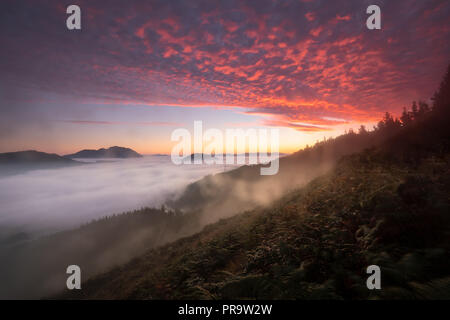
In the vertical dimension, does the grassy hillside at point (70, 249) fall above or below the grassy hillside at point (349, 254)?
below

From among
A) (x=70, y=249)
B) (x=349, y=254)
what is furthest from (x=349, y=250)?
(x=70, y=249)

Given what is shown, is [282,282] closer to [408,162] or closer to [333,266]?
[333,266]

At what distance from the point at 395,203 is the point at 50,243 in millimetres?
246934

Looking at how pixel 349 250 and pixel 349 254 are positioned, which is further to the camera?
pixel 349 250

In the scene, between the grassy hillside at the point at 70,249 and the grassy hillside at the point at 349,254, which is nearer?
the grassy hillside at the point at 349,254

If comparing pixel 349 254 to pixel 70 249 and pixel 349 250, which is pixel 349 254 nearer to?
pixel 349 250

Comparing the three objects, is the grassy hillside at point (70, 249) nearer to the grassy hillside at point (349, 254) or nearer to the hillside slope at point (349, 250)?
the hillside slope at point (349, 250)

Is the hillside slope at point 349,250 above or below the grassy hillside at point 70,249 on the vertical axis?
above

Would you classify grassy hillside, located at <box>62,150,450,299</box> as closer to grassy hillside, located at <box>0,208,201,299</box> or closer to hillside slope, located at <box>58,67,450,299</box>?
hillside slope, located at <box>58,67,450,299</box>

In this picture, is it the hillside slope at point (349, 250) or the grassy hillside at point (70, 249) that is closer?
the hillside slope at point (349, 250)

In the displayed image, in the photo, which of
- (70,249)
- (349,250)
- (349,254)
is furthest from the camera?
(70,249)

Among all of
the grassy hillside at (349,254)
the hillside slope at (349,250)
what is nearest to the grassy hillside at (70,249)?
the hillside slope at (349,250)

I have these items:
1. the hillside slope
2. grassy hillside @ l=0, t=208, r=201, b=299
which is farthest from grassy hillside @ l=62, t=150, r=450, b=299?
grassy hillside @ l=0, t=208, r=201, b=299
